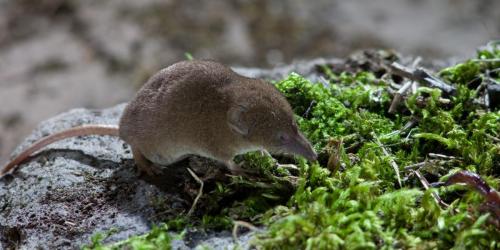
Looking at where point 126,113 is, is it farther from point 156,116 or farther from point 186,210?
point 186,210

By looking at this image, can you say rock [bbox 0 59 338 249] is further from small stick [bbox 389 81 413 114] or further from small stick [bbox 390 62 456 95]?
small stick [bbox 390 62 456 95]

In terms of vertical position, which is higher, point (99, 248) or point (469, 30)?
point (469, 30)

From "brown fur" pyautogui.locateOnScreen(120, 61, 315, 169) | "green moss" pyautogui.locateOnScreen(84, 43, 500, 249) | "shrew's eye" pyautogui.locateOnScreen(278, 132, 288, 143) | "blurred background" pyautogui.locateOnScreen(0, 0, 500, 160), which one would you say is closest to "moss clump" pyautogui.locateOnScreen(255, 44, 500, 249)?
"green moss" pyautogui.locateOnScreen(84, 43, 500, 249)

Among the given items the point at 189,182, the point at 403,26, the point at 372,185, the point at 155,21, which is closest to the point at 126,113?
the point at 189,182

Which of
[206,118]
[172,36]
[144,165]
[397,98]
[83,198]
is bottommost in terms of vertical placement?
[83,198]

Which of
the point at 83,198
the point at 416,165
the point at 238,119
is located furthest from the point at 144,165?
the point at 416,165

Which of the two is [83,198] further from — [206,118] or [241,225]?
[241,225]

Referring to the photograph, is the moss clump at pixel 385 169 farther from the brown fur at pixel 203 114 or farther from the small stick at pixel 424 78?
the brown fur at pixel 203 114
